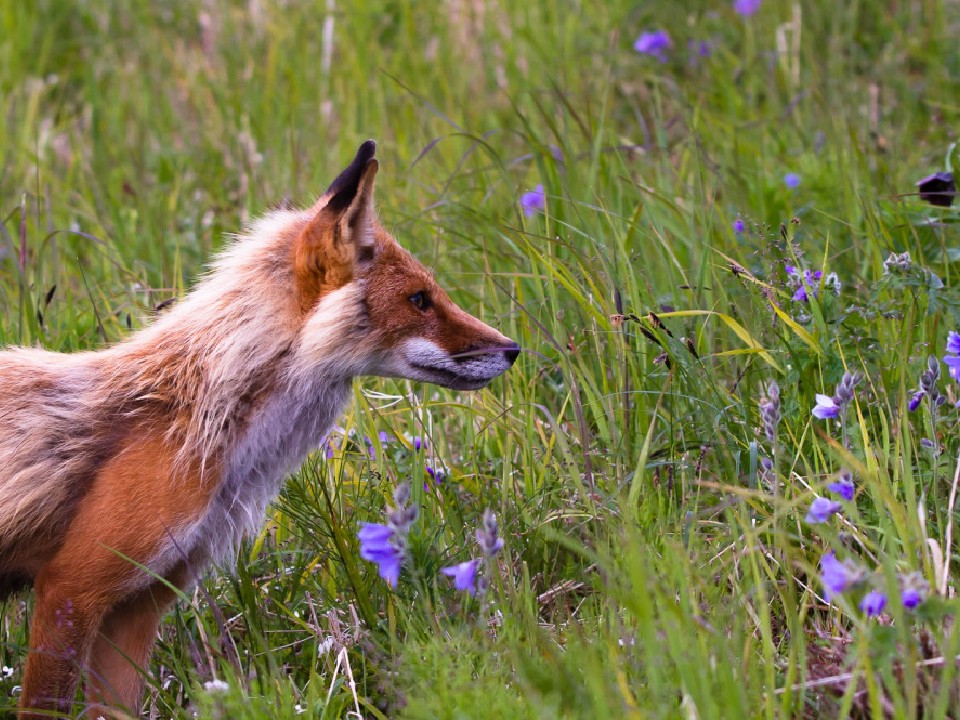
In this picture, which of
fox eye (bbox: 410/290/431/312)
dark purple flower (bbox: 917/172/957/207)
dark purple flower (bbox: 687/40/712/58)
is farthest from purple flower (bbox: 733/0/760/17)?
fox eye (bbox: 410/290/431/312)

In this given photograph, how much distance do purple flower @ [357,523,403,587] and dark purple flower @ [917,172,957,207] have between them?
3062 mm

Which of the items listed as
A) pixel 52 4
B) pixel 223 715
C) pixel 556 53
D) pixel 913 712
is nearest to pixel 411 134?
pixel 556 53

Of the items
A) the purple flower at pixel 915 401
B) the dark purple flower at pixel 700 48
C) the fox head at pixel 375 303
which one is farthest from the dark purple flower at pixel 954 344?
the dark purple flower at pixel 700 48

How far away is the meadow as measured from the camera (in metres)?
3.20

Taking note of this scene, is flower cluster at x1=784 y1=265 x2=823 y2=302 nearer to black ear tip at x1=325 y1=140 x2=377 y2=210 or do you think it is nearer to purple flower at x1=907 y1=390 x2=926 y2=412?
purple flower at x1=907 y1=390 x2=926 y2=412

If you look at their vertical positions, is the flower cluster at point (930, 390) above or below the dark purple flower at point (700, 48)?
below

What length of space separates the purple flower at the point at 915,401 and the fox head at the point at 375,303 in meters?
1.45

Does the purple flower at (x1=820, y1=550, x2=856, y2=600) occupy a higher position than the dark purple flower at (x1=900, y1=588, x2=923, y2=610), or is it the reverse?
the purple flower at (x1=820, y1=550, x2=856, y2=600)

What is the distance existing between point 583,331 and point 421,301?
108 cm

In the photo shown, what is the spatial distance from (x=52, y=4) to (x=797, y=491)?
897 centimetres

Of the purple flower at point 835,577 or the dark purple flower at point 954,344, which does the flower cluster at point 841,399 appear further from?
the purple flower at point 835,577

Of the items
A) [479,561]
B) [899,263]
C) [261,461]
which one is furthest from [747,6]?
[479,561]

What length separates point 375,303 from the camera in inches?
169

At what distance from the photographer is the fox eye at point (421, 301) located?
14.3 ft
